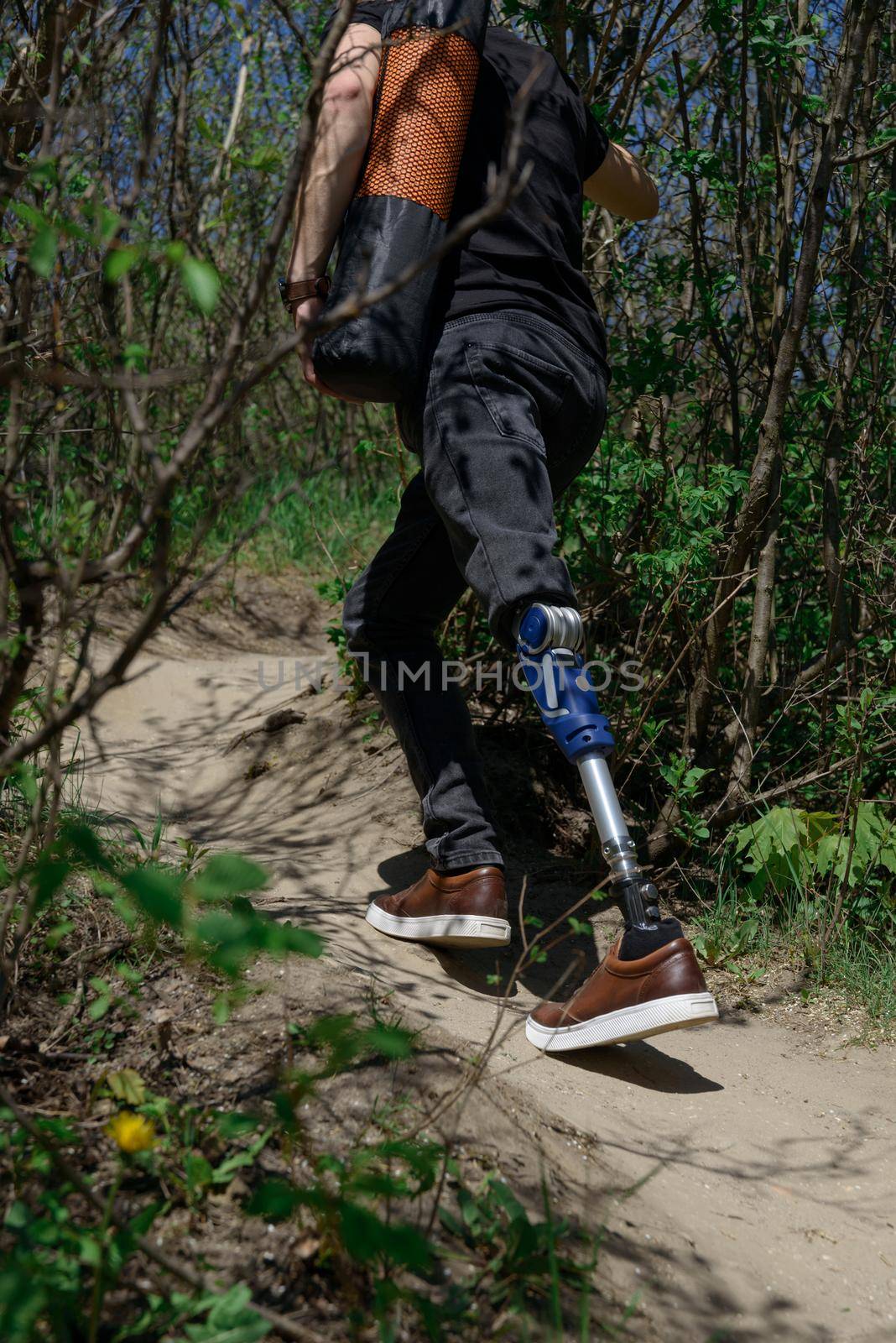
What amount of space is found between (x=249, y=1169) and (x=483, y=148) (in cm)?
192

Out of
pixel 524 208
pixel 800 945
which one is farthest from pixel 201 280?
pixel 800 945

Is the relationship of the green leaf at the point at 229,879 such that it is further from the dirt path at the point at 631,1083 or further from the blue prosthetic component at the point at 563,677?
the blue prosthetic component at the point at 563,677

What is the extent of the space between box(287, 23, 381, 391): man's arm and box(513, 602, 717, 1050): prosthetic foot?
2.28 ft

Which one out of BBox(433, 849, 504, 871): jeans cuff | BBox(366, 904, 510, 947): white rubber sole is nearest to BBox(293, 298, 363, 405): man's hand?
BBox(433, 849, 504, 871): jeans cuff

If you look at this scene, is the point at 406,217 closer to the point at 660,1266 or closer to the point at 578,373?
the point at 578,373

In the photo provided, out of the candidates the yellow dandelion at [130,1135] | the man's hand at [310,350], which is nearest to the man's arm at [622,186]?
the man's hand at [310,350]

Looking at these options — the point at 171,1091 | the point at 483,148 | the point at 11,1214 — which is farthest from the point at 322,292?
the point at 11,1214

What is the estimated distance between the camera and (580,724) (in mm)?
2162

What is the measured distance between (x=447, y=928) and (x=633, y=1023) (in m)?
0.53

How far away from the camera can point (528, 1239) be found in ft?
4.58

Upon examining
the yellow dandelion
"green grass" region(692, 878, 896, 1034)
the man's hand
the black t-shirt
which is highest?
the black t-shirt

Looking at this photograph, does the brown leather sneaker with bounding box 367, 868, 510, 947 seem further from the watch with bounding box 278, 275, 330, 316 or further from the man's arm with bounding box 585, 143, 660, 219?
the man's arm with bounding box 585, 143, 660, 219

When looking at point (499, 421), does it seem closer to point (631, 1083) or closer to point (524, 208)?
point (524, 208)

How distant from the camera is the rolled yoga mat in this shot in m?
2.14
